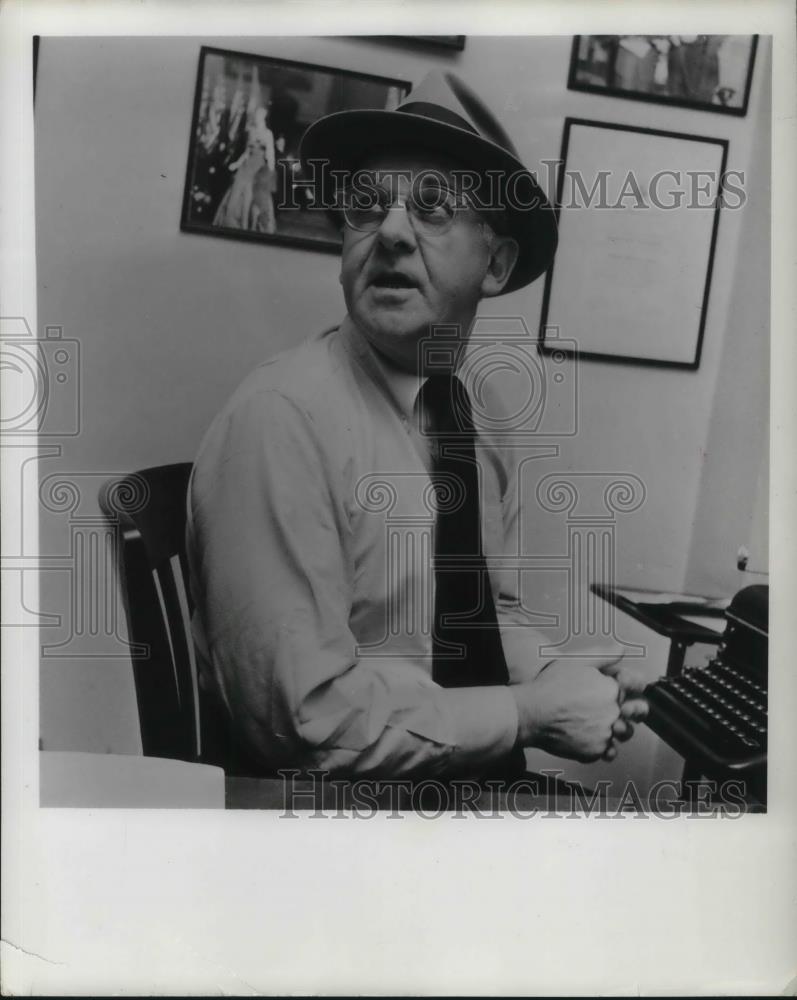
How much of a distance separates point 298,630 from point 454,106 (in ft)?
3.28

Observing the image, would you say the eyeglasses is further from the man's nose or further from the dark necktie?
the dark necktie

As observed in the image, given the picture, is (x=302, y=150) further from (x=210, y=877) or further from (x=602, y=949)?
(x=602, y=949)

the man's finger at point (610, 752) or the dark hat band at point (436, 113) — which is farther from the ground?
the dark hat band at point (436, 113)

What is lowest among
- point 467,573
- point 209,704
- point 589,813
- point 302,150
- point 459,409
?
point 589,813

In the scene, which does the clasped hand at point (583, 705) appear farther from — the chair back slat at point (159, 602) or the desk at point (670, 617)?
the chair back slat at point (159, 602)

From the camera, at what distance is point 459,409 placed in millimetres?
1791

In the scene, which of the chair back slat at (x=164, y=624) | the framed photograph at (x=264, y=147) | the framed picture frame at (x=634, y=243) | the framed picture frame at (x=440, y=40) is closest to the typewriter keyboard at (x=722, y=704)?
the framed picture frame at (x=634, y=243)

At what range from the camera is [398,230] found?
5.73 ft

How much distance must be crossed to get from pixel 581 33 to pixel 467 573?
1.04 metres

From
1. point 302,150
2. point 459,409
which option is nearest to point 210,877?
point 459,409

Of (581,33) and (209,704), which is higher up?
(581,33)

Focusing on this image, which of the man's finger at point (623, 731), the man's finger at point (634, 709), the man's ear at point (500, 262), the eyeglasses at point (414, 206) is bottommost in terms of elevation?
the man's finger at point (623, 731)

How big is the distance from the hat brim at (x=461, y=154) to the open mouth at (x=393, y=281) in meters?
0.18

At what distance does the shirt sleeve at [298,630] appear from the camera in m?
1.71
